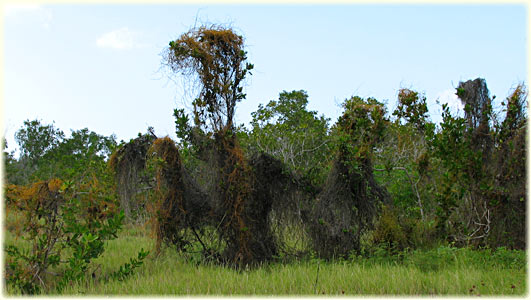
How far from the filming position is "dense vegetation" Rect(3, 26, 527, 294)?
604 cm

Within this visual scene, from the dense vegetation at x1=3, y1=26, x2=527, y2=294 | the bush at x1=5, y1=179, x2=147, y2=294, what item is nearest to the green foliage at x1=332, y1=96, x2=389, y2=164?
the dense vegetation at x1=3, y1=26, x2=527, y2=294

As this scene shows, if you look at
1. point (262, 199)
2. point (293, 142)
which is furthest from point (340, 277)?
point (293, 142)

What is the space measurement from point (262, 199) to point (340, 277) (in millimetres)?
1928

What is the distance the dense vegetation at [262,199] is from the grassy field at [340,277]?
6 cm

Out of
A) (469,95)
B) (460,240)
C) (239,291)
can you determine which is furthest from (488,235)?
(239,291)

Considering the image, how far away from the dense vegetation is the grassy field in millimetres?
60

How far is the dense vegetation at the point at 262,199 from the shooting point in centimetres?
604

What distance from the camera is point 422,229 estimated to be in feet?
24.8

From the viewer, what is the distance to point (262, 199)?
6.71 m

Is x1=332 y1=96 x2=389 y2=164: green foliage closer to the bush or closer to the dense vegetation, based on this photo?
the dense vegetation

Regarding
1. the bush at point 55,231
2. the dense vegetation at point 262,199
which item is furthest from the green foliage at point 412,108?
the bush at point 55,231

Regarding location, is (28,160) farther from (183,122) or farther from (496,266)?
(496,266)

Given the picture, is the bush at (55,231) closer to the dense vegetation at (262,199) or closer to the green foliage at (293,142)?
the dense vegetation at (262,199)

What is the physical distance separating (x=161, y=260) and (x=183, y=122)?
6.94ft
